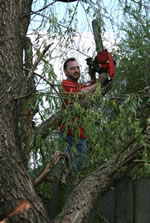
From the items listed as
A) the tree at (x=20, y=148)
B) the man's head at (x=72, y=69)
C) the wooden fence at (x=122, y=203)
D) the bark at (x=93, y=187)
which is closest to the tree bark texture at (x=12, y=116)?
the tree at (x=20, y=148)

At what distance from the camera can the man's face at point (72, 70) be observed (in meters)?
4.50

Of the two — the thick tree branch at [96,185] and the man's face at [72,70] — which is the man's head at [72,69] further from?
the thick tree branch at [96,185]

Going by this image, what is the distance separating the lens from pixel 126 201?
3199 millimetres

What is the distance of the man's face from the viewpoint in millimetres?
4496

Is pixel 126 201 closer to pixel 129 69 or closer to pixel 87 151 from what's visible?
pixel 87 151

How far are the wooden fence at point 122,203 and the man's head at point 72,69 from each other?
1.53 m

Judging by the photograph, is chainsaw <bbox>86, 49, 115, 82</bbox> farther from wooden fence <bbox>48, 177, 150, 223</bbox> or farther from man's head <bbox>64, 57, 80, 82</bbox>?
wooden fence <bbox>48, 177, 150, 223</bbox>

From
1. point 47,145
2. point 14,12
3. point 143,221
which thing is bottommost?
point 143,221

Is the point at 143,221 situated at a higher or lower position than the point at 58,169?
lower

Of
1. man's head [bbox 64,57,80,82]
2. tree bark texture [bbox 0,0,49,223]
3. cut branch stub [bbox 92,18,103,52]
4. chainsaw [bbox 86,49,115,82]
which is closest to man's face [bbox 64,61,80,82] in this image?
man's head [bbox 64,57,80,82]

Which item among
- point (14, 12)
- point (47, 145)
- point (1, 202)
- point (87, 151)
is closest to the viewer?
point (1, 202)

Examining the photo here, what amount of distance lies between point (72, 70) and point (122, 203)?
1.81 metres

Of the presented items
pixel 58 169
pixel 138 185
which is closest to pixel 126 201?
pixel 138 185

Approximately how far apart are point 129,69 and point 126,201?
7.27 meters
